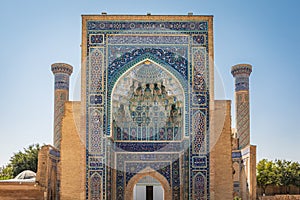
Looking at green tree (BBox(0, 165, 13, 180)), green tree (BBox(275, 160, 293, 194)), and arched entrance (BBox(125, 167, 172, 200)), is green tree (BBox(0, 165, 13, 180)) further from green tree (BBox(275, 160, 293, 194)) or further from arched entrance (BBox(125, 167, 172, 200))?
green tree (BBox(275, 160, 293, 194))

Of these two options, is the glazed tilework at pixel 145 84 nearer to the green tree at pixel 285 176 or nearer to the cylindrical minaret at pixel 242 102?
the cylindrical minaret at pixel 242 102

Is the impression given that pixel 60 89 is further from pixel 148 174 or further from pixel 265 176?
pixel 265 176

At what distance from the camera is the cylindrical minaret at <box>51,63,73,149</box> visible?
16.8 metres

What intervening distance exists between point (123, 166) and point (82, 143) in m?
1.52

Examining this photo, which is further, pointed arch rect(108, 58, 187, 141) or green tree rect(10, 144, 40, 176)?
green tree rect(10, 144, 40, 176)

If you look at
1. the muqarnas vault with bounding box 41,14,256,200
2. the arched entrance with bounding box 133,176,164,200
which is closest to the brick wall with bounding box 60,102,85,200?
the muqarnas vault with bounding box 41,14,256,200

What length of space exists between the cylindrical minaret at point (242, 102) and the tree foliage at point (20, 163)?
8.76 metres

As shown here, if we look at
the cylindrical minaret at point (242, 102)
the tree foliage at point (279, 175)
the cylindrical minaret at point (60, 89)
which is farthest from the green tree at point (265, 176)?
the cylindrical minaret at point (60, 89)

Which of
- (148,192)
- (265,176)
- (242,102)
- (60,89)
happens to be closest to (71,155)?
(148,192)

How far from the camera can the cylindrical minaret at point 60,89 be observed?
663 inches

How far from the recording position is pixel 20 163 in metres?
19.2

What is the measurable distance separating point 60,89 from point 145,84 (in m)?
7.39

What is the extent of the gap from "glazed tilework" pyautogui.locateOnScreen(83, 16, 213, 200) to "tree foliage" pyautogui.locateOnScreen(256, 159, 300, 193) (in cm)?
813

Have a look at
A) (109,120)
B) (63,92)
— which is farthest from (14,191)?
(63,92)
